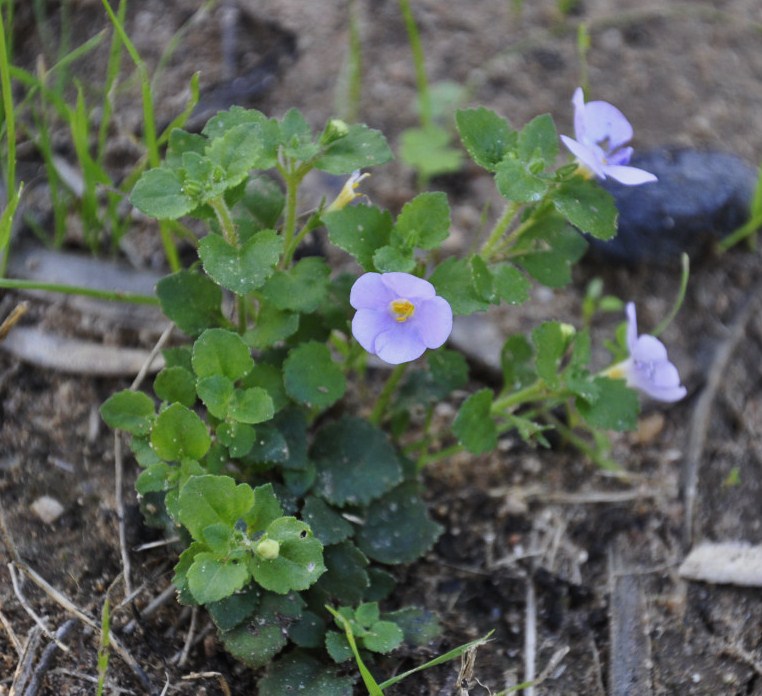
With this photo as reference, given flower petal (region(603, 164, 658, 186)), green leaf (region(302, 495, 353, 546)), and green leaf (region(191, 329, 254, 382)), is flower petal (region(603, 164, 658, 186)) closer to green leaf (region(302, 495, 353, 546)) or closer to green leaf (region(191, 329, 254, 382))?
green leaf (region(191, 329, 254, 382))

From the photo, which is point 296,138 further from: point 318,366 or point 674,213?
point 674,213

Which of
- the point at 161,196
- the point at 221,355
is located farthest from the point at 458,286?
the point at 161,196

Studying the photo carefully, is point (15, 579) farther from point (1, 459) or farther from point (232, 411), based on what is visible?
point (232, 411)

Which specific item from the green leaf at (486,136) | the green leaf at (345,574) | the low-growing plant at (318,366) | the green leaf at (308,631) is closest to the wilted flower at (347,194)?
the low-growing plant at (318,366)

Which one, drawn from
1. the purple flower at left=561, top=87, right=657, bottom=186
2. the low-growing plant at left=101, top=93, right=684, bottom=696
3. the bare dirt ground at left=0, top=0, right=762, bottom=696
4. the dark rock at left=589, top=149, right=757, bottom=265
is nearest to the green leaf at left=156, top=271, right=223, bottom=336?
the low-growing plant at left=101, top=93, right=684, bottom=696

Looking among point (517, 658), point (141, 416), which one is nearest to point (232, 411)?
point (141, 416)
